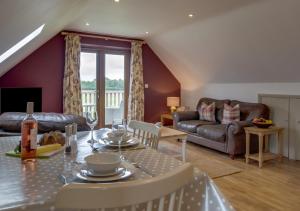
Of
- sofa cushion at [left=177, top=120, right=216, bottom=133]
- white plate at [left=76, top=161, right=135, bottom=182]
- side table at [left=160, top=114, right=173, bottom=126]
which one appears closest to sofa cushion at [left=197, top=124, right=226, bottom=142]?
sofa cushion at [left=177, top=120, right=216, bottom=133]

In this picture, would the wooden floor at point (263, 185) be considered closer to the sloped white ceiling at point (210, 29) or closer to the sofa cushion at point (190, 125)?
the sofa cushion at point (190, 125)

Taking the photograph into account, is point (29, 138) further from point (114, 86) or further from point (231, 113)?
point (114, 86)

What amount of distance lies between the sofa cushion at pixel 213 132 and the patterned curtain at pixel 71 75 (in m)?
2.89

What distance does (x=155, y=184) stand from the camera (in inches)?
28.2

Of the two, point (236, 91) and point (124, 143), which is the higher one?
point (236, 91)

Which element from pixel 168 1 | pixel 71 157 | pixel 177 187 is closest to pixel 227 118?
pixel 168 1

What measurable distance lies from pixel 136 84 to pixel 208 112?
2.11m

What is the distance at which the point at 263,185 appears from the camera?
3318 mm

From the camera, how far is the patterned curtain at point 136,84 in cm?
693

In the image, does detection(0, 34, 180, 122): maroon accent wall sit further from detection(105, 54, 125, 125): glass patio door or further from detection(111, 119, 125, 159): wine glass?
detection(111, 119, 125, 159): wine glass

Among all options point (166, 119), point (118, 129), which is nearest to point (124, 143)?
point (118, 129)

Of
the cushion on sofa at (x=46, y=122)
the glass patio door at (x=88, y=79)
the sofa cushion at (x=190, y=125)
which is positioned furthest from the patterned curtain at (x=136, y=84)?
the cushion on sofa at (x=46, y=122)

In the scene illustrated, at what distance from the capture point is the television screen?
16.4 feet

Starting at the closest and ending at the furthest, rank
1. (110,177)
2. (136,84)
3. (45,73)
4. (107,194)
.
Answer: (107,194)
(110,177)
(45,73)
(136,84)
